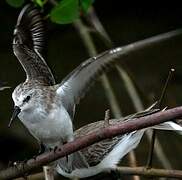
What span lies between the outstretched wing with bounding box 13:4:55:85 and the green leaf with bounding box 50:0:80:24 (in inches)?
3.7

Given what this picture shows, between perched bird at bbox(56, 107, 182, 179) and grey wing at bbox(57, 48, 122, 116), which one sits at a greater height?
grey wing at bbox(57, 48, 122, 116)

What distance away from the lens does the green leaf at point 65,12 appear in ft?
8.28

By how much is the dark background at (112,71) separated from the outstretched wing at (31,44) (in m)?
1.44

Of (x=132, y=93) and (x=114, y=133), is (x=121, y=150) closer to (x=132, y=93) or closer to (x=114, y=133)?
(x=132, y=93)

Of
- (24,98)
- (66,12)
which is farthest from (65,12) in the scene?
(24,98)

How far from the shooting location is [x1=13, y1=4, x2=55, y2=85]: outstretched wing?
259cm

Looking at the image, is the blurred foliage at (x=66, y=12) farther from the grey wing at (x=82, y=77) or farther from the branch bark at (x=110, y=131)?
the branch bark at (x=110, y=131)

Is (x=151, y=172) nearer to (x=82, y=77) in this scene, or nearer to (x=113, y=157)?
(x=82, y=77)

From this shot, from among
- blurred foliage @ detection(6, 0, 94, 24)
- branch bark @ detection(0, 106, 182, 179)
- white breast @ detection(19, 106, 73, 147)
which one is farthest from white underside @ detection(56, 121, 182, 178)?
branch bark @ detection(0, 106, 182, 179)

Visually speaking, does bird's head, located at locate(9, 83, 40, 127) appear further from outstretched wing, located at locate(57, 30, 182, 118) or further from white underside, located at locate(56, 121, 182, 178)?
white underside, located at locate(56, 121, 182, 178)

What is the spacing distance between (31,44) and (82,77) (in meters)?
0.40

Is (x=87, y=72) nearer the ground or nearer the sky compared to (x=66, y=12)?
nearer the ground

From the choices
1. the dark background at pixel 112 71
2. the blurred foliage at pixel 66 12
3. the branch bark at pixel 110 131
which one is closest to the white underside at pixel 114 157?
the blurred foliage at pixel 66 12

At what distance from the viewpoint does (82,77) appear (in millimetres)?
2371
